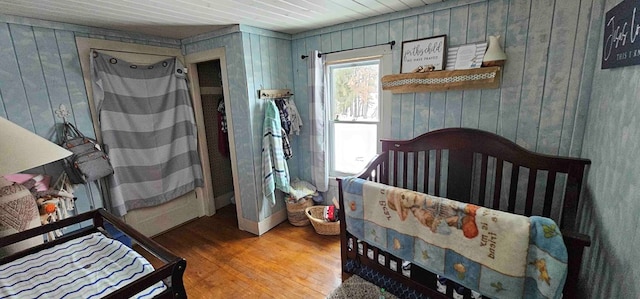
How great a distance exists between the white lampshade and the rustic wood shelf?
2102mm

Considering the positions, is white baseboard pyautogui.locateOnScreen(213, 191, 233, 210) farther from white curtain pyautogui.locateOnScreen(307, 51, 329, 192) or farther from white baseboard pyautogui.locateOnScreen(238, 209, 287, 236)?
white curtain pyautogui.locateOnScreen(307, 51, 329, 192)

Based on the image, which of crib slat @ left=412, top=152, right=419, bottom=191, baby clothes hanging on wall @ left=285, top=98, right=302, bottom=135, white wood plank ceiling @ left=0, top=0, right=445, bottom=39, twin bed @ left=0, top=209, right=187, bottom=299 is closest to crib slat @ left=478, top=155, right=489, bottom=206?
crib slat @ left=412, top=152, right=419, bottom=191

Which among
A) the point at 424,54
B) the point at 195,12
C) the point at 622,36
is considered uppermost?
the point at 195,12

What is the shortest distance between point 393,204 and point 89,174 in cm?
233

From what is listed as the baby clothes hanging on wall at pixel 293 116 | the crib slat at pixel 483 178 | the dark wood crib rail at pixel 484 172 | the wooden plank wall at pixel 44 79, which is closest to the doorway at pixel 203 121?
the baby clothes hanging on wall at pixel 293 116

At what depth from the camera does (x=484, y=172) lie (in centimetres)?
192

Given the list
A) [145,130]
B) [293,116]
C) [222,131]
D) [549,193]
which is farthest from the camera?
[222,131]

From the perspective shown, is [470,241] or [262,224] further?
[262,224]

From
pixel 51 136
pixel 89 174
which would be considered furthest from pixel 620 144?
pixel 51 136

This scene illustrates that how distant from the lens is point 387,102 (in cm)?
242

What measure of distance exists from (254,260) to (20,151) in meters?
1.79

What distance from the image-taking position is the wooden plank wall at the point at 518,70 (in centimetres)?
165

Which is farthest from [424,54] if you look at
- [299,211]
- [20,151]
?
[20,151]

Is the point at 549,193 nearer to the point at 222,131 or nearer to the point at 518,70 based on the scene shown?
the point at 518,70
